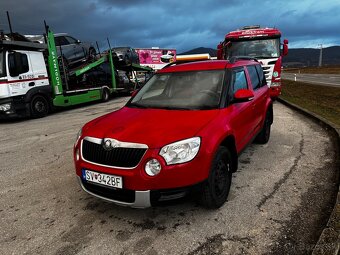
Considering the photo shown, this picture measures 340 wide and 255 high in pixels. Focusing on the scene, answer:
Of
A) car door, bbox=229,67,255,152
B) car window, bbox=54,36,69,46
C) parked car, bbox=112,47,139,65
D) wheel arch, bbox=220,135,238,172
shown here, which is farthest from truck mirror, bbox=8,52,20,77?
wheel arch, bbox=220,135,238,172

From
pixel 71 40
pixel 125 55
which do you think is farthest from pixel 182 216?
Answer: pixel 125 55

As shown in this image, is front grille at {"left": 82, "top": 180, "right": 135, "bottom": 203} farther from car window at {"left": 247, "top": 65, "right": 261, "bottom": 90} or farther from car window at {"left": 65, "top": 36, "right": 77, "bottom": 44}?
car window at {"left": 65, "top": 36, "right": 77, "bottom": 44}

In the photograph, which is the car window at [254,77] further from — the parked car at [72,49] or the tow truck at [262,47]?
the parked car at [72,49]

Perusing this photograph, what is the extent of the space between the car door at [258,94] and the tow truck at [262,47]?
5.56 metres

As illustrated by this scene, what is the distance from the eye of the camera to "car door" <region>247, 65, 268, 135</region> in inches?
200

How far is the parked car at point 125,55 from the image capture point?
675 inches

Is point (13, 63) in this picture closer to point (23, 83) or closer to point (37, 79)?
point (23, 83)

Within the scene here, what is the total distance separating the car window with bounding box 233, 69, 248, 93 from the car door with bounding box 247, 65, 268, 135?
1.18 feet

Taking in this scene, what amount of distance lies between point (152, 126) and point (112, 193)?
2.75ft

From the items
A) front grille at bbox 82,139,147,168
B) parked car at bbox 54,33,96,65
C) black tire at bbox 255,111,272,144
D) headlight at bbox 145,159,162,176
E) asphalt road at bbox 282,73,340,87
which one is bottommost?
asphalt road at bbox 282,73,340,87

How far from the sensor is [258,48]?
1172cm

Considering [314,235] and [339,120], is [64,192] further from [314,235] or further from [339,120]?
[339,120]

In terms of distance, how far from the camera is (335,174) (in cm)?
438

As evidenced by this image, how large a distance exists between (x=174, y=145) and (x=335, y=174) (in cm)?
282
